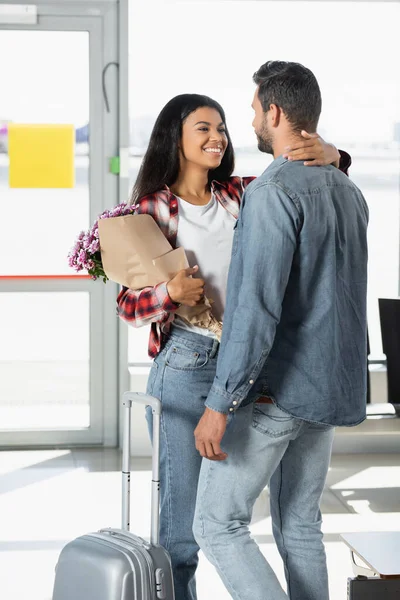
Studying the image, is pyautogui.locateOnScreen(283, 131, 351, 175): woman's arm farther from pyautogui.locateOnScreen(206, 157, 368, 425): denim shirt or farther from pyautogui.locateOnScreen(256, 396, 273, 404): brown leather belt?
pyautogui.locateOnScreen(256, 396, 273, 404): brown leather belt

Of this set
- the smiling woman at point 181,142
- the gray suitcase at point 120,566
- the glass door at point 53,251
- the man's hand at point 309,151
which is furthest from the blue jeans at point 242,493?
the glass door at point 53,251

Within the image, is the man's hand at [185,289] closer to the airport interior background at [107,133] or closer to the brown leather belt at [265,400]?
the brown leather belt at [265,400]

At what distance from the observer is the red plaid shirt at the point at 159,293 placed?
2279mm

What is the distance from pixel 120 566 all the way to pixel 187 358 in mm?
536

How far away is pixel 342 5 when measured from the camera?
5.41 metres

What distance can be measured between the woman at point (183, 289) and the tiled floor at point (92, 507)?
931 millimetres

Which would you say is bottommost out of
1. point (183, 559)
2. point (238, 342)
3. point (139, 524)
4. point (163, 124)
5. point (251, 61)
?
point (139, 524)

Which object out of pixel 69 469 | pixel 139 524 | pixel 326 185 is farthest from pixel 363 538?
pixel 69 469

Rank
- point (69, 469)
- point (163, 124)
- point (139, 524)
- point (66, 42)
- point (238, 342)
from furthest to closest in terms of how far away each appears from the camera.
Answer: point (66, 42)
point (69, 469)
point (139, 524)
point (163, 124)
point (238, 342)

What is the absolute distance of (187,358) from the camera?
2291mm

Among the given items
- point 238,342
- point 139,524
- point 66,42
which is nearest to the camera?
point 238,342

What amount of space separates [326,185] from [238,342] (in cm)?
42

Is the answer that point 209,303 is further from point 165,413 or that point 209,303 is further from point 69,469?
point 69,469

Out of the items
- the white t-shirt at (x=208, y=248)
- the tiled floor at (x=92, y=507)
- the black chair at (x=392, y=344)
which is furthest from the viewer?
the black chair at (x=392, y=344)
